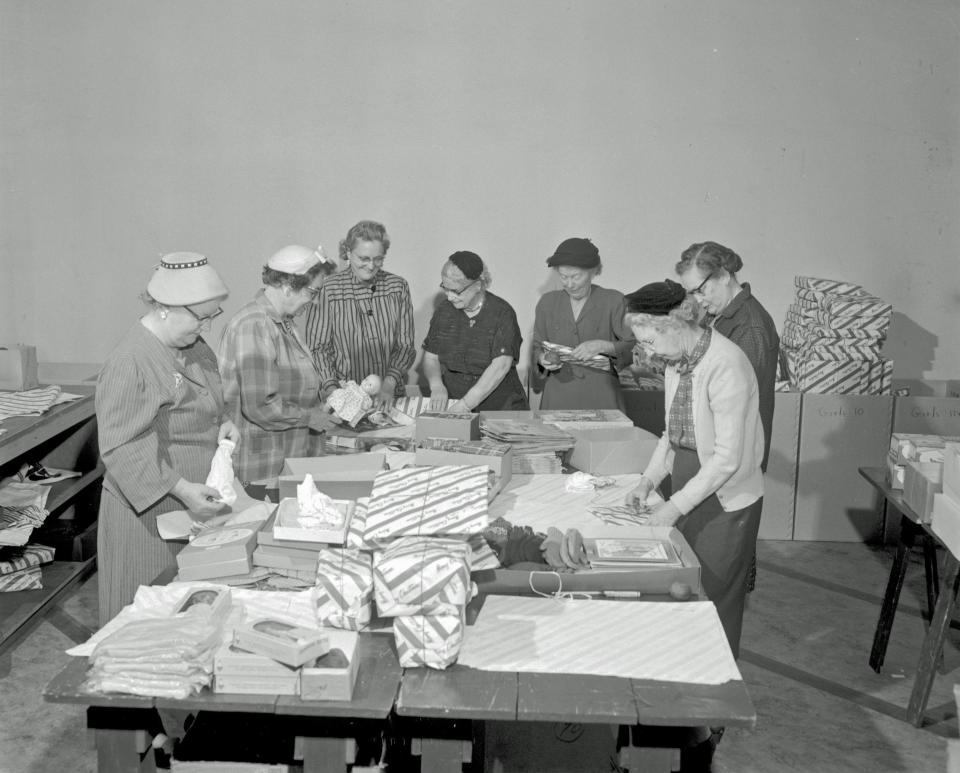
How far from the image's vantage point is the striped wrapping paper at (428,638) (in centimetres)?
282

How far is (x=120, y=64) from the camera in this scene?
23.1 ft

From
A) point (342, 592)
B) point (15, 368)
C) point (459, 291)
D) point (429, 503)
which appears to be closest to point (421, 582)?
point (342, 592)

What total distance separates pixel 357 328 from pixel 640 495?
2.24 metres

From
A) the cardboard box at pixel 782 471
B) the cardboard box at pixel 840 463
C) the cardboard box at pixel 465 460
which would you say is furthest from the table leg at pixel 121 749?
the cardboard box at pixel 840 463

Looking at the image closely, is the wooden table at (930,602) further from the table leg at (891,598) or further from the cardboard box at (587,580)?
the cardboard box at (587,580)

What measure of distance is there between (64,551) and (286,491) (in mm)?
2620

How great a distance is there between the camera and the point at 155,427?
12.4ft

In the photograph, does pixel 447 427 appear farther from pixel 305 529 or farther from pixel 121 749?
pixel 121 749

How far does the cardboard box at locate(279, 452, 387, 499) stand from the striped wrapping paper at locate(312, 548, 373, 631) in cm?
83

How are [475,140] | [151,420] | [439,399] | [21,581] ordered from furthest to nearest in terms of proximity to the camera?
[475,140], [439,399], [21,581], [151,420]

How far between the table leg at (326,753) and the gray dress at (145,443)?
1121 millimetres

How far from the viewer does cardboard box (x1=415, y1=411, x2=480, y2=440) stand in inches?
186

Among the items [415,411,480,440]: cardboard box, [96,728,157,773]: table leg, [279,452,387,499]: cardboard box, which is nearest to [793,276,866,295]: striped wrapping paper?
[415,411,480,440]: cardboard box

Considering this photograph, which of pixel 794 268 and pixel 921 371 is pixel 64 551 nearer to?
pixel 794 268
